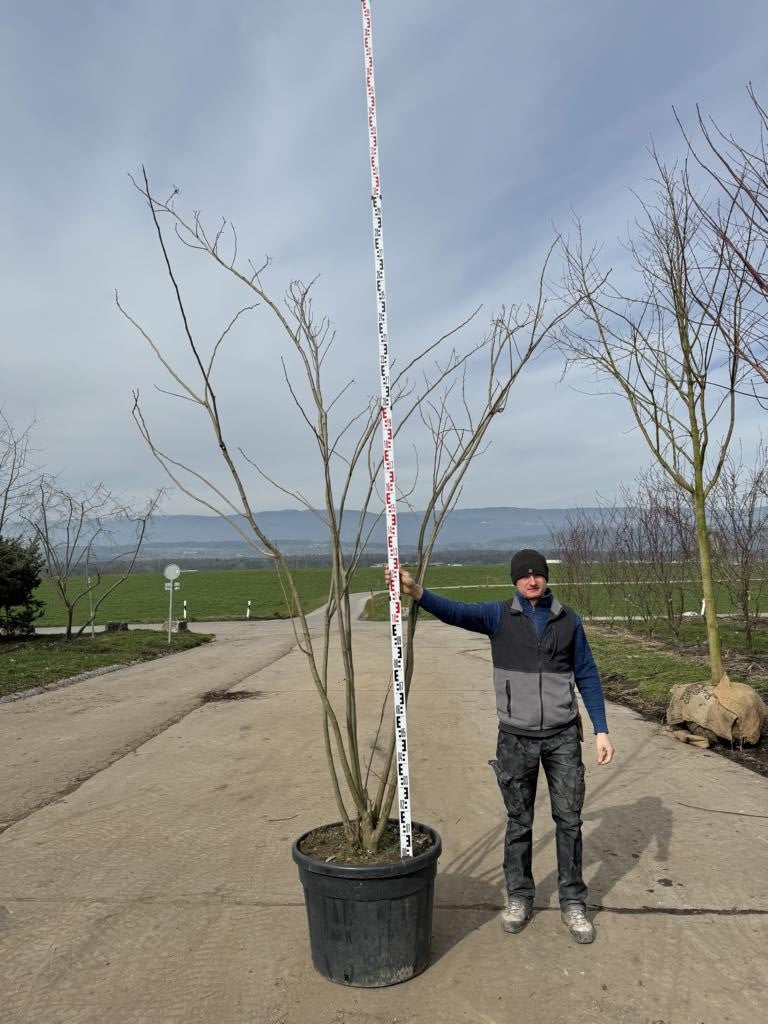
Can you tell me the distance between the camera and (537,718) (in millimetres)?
3643

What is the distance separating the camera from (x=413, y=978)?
326 centimetres

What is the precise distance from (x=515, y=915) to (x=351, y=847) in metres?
0.87

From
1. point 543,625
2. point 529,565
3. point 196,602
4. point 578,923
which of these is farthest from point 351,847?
point 196,602

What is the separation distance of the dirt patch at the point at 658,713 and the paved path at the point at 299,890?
0.25m

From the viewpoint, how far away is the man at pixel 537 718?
3631 millimetres

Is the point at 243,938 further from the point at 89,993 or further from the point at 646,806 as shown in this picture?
the point at 646,806

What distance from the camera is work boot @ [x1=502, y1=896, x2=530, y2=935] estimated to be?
11.9 ft

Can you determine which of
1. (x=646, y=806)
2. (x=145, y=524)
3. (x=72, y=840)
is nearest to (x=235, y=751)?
(x=72, y=840)

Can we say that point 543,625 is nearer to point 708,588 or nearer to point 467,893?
point 467,893

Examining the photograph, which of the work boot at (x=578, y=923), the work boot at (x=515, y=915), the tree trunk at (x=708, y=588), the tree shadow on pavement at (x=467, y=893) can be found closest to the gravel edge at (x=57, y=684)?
the tree shadow on pavement at (x=467, y=893)

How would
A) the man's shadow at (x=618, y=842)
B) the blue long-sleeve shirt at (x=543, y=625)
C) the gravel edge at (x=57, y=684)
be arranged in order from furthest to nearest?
the gravel edge at (x=57, y=684), the man's shadow at (x=618, y=842), the blue long-sleeve shirt at (x=543, y=625)

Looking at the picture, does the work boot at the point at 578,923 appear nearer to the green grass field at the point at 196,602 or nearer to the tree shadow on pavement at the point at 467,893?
the tree shadow on pavement at the point at 467,893

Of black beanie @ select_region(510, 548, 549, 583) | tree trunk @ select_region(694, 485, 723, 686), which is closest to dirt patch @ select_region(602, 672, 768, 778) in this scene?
tree trunk @ select_region(694, 485, 723, 686)

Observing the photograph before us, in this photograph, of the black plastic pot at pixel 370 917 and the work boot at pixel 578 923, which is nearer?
the black plastic pot at pixel 370 917
